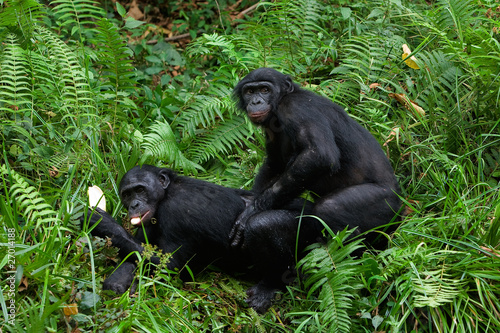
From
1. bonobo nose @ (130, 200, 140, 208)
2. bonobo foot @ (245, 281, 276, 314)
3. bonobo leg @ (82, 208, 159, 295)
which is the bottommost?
bonobo foot @ (245, 281, 276, 314)

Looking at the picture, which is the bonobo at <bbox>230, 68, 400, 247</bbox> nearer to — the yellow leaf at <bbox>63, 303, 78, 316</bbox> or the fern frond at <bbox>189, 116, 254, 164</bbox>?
the fern frond at <bbox>189, 116, 254, 164</bbox>

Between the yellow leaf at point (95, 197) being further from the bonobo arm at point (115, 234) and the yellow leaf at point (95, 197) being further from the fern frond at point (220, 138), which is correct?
the fern frond at point (220, 138)

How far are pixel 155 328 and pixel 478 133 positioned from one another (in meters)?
4.11

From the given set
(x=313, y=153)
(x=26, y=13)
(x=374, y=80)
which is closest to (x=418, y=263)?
(x=313, y=153)

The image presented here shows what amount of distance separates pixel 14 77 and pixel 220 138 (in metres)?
2.53

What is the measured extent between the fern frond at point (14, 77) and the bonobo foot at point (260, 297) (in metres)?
3.17

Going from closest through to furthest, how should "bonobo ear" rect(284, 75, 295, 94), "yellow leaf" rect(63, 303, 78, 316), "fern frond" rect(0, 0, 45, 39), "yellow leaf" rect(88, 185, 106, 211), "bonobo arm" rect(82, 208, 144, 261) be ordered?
"yellow leaf" rect(63, 303, 78, 316)
"bonobo arm" rect(82, 208, 144, 261)
"yellow leaf" rect(88, 185, 106, 211)
"bonobo ear" rect(284, 75, 295, 94)
"fern frond" rect(0, 0, 45, 39)

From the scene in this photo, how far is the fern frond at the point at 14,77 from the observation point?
6.27 meters

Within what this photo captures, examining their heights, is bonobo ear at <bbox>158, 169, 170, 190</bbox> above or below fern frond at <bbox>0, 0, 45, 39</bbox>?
below

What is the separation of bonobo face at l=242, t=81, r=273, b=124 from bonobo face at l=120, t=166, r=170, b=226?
3.66 ft

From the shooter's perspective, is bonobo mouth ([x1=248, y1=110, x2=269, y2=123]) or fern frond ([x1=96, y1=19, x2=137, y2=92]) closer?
bonobo mouth ([x1=248, y1=110, x2=269, y2=123])

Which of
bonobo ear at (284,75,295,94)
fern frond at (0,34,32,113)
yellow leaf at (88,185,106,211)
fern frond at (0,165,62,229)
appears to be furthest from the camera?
fern frond at (0,34,32,113)

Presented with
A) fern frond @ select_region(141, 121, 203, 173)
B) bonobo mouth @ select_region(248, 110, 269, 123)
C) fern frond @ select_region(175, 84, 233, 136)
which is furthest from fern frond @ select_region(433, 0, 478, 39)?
fern frond @ select_region(141, 121, 203, 173)

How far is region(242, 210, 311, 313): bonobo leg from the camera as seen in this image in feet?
17.2
